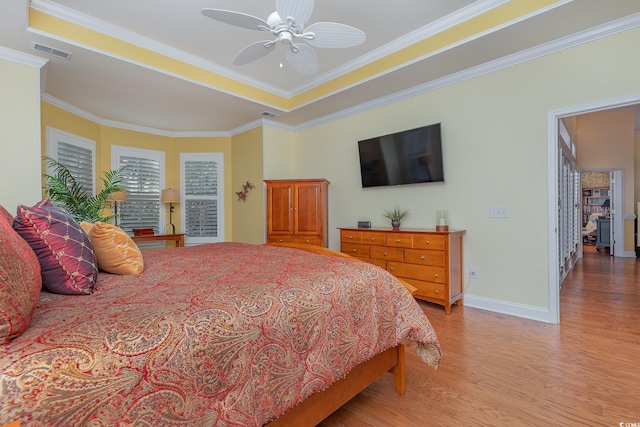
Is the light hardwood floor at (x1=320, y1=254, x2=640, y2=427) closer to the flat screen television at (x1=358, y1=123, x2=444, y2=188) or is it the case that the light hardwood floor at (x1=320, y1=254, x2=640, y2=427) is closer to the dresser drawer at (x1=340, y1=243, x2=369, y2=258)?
the dresser drawer at (x1=340, y1=243, x2=369, y2=258)

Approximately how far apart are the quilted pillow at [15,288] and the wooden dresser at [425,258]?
3004mm

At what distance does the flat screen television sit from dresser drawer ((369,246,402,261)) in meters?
0.91

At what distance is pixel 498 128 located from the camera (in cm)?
314

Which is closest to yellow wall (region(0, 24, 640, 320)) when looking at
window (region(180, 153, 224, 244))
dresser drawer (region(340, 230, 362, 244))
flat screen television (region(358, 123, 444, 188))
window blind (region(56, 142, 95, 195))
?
flat screen television (region(358, 123, 444, 188))

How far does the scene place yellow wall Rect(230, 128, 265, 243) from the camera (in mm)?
4977

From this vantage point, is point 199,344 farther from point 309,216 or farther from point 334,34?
point 309,216

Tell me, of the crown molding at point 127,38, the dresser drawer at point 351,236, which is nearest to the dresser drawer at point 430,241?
the dresser drawer at point 351,236

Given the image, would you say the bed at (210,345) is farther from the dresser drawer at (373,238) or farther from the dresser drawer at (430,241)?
the dresser drawer at (373,238)

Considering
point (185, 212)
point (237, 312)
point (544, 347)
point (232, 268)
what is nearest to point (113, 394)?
point (237, 312)

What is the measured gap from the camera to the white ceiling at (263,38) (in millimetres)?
2529

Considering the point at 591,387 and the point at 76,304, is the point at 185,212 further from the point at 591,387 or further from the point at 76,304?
the point at 591,387

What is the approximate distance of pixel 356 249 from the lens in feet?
12.5

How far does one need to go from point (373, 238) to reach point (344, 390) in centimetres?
234

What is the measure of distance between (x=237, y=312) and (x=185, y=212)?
16.8 feet
